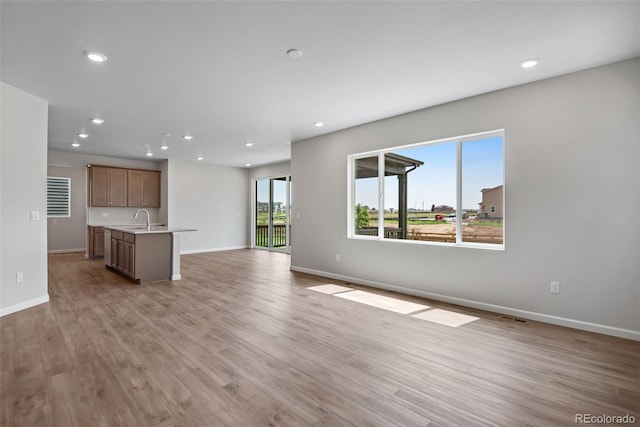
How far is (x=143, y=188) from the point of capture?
8.83m

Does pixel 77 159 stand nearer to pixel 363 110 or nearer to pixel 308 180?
pixel 308 180

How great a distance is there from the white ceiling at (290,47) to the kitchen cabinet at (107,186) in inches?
148

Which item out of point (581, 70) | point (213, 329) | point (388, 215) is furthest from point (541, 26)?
point (213, 329)

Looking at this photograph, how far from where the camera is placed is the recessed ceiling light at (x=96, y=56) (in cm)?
290

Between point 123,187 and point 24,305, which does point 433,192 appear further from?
point 123,187

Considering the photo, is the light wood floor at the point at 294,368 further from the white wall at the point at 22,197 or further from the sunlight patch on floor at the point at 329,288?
the sunlight patch on floor at the point at 329,288

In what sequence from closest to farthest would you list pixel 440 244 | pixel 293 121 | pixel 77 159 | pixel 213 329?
pixel 213 329 → pixel 440 244 → pixel 293 121 → pixel 77 159

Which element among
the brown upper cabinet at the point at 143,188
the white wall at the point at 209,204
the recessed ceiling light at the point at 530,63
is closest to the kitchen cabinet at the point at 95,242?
the brown upper cabinet at the point at 143,188

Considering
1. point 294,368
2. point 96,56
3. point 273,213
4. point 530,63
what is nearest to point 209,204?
point 273,213

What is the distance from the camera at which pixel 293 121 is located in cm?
507

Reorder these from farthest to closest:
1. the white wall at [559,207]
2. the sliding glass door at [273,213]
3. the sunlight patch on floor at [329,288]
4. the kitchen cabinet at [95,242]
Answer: the sliding glass door at [273,213] < the kitchen cabinet at [95,242] < the sunlight patch on floor at [329,288] < the white wall at [559,207]

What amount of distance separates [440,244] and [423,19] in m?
2.83

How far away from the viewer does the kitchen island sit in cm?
523

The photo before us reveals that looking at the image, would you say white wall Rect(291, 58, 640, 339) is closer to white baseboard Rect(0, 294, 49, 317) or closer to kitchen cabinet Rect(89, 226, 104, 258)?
white baseboard Rect(0, 294, 49, 317)
